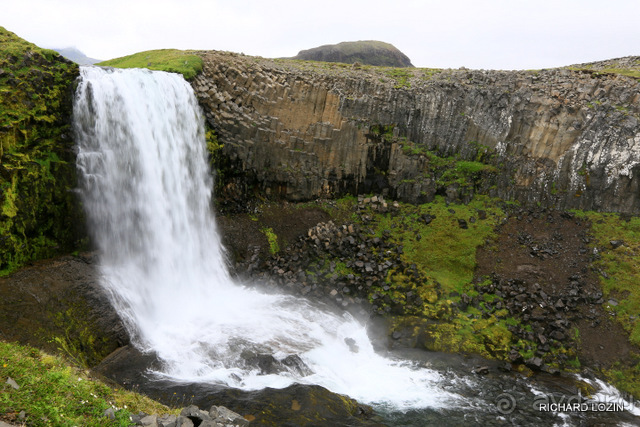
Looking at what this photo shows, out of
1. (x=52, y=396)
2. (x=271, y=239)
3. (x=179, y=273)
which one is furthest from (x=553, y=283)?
(x=52, y=396)

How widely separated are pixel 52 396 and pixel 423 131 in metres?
25.4

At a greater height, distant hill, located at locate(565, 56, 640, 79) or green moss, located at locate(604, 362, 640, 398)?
distant hill, located at locate(565, 56, 640, 79)

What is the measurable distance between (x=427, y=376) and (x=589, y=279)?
11.1m

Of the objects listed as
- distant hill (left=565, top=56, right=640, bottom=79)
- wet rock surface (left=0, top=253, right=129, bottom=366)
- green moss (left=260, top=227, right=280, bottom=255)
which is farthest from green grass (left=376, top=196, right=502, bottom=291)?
wet rock surface (left=0, top=253, right=129, bottom=366)

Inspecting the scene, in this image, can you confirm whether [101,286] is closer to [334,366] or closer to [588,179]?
[334,366]

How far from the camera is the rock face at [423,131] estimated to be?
2353 centimetres

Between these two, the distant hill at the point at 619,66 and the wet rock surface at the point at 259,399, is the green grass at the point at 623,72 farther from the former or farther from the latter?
the wet rock surface at the point at 259,399

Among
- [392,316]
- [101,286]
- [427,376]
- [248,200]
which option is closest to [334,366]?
[427,376]

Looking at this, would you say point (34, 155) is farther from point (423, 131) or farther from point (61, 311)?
point (423, 131)

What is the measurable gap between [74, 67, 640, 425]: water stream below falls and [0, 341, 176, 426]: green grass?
15.1ft

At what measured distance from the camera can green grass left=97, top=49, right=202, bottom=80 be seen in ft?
72.6

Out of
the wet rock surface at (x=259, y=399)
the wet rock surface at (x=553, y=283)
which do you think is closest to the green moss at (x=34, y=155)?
the wet rock surface at (x=259, y=399)

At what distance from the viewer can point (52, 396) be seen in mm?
7320

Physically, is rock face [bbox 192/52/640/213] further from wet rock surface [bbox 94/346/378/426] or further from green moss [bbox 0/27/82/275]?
wet rock surface [bbox 94/346/378/426]
